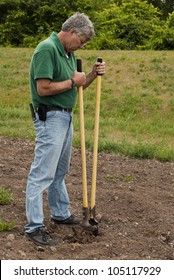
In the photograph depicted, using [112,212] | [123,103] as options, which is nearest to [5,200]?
[112,212]

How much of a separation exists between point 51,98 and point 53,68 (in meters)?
0.26

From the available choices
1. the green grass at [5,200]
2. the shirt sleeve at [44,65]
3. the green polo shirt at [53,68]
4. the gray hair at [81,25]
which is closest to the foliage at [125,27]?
the green grass at [5,200]

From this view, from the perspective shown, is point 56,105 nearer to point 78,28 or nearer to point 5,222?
point 78,28

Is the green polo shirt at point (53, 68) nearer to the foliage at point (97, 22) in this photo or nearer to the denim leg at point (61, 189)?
the denim leg at point (61, 189)

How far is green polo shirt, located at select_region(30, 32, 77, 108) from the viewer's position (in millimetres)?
4746

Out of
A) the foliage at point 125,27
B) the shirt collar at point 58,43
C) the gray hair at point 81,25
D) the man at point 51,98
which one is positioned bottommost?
the foliage at point 125,27

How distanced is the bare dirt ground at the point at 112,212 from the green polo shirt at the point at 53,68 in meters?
1.16

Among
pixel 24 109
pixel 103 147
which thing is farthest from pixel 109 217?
pixel 24 109

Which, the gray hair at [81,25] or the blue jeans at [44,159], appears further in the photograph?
the blue jeans at [44,159]

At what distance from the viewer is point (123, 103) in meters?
15.1

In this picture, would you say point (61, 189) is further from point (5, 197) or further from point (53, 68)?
point (53, 68)

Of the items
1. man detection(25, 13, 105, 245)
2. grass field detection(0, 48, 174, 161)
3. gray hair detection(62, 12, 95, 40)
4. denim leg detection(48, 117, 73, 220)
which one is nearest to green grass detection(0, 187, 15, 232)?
man detection(25, 13, 105, 245)

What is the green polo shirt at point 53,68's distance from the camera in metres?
4.75

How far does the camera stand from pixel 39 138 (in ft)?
16.5
